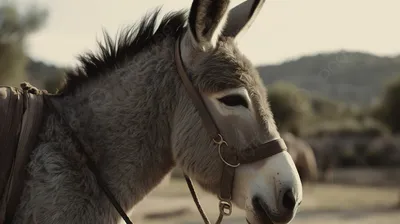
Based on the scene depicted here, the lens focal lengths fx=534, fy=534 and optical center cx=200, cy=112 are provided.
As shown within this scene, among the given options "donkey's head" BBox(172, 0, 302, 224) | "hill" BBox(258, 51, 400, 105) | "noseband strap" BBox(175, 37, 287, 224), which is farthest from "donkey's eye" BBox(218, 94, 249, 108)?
"hill" BBox(258, 51, 400, 105)

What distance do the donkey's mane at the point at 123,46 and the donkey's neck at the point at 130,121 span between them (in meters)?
0.07

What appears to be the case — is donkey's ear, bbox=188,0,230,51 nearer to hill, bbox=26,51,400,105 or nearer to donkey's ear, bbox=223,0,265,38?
donkey's ear, bbox=223,0,265,38

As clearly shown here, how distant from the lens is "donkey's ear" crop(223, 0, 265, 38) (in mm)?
3260

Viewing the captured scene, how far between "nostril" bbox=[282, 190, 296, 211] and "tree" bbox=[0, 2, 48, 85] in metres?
24.1

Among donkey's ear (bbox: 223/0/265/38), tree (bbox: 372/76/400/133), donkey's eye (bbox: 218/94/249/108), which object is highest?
donkey's ear (bbox: 223/0/265/38)

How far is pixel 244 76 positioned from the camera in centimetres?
303

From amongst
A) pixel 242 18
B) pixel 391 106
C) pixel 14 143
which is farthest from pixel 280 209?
pixel 391 106

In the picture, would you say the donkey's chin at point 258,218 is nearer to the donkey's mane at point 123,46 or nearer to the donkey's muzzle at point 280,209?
the donkey's muzzle at point 280,209

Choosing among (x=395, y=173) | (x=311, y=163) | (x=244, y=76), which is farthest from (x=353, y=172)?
(x=244, y=76)

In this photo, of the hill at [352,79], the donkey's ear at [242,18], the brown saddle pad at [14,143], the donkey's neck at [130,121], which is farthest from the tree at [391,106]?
the brown saddle pad at [14,143]

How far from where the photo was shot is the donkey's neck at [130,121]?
2.97m

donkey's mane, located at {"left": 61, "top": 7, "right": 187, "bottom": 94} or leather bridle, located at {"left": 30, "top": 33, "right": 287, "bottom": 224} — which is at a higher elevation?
donkey's mane, located at {"left": 61, "top": 7, "right": 187, "bottom": 94}

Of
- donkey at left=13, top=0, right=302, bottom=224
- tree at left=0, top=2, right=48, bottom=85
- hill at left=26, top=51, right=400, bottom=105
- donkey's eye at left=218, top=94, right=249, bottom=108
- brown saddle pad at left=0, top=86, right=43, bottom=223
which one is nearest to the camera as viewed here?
brown saddle pad at left=0, top=86, right=43, bottom=223

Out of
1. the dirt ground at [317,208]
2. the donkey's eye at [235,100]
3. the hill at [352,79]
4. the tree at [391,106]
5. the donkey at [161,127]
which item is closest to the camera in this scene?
the donkey at [161,127]
